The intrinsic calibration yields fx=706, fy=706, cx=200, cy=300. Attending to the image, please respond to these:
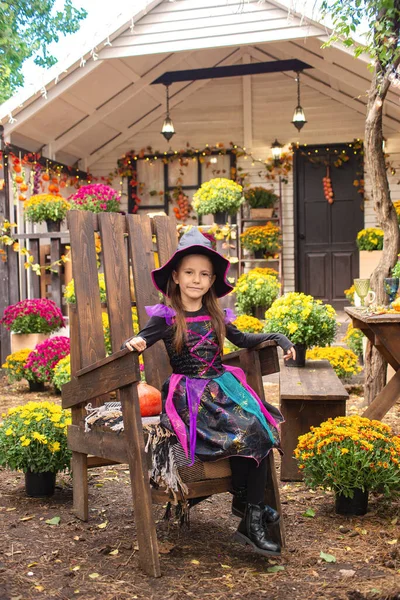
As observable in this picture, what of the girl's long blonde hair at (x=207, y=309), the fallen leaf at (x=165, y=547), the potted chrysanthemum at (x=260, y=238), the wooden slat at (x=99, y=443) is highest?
the potted chrysanthemum at (x=260, y=238)

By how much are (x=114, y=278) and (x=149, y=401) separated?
2.31 feet

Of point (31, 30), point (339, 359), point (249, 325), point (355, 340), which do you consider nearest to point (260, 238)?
point (249, 325)

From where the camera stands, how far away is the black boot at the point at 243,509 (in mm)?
3002

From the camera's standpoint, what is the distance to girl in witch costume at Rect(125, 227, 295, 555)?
2.92 meters

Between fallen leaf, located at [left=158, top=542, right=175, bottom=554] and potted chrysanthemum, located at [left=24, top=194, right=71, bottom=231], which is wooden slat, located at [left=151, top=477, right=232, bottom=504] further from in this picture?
potted chrysanthemum, located at [left=24, top=194, right=71, bottom=231]

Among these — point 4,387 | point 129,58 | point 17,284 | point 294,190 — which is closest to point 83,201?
point 17,284

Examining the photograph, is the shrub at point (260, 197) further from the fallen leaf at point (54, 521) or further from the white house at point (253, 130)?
the fallen leaf at point (54, 521)

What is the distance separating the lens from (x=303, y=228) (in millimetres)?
11992

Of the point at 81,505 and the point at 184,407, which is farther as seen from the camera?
the point at 81,505

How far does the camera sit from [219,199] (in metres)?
9.77

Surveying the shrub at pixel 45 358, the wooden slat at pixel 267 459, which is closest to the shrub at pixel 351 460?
the wooden slat at pixel 267 459

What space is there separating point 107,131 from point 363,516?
31.7 feet

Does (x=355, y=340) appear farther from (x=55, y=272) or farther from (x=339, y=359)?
(x=55, y=272)

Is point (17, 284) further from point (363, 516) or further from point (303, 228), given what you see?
point (363, 516)
